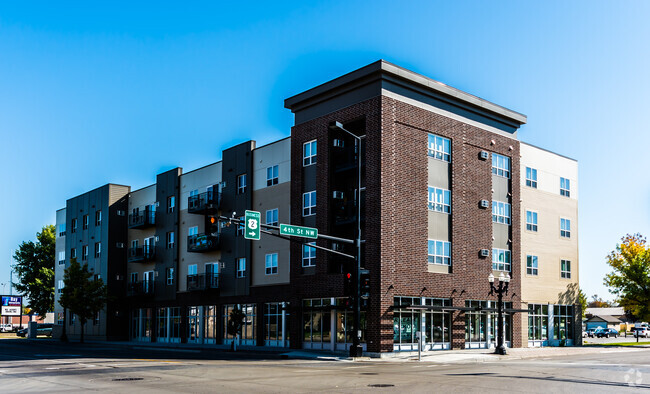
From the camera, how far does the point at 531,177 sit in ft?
165

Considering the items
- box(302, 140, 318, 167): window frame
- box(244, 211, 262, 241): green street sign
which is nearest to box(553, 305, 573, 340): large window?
box(302, 140, 318, 167): window frame

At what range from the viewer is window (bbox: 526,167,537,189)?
49.8 meters

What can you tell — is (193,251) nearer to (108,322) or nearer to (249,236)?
(108,322)

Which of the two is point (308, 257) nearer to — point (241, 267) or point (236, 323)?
point (236, 323)

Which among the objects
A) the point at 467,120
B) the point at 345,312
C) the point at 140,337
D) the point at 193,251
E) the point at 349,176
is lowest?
the point at 140,337

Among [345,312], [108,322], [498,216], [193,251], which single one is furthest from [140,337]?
[498,216]

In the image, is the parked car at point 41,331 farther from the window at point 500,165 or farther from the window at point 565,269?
the window at point 500,165

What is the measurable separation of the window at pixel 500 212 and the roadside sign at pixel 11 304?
7499cm

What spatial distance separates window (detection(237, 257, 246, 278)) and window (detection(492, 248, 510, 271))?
18.3 m

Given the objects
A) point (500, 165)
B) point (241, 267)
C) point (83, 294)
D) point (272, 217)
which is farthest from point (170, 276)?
point (500, 165)

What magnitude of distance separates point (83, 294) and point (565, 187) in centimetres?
4429

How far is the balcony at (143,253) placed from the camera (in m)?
60.9

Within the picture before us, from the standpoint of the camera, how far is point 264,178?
159 feet

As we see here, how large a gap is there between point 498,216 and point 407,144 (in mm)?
10618
